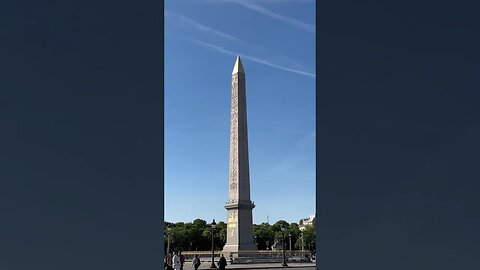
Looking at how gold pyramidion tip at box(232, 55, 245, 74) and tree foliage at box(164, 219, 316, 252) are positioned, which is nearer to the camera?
gold pyramidion tip at box(232, 55, 245, 74)

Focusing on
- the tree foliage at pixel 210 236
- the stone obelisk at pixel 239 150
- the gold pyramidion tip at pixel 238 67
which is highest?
the gold pyramidion tip at pixel 238 67

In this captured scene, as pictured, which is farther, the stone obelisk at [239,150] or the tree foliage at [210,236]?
the tree foliage at [210,236]

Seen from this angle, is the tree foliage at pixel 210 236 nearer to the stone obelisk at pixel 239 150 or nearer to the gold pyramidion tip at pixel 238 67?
the stone obelisk at pixel 239 150

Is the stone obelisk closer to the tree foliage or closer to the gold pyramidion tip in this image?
the gold pyramidion tip

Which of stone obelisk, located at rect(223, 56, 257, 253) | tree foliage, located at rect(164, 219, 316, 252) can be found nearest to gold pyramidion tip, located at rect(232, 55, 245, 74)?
stone obelisk, located at rect(223, 56, 257, 253)

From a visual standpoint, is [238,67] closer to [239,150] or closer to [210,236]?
[239,150]

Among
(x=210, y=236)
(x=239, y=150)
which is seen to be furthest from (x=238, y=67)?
(x=210, y=236)

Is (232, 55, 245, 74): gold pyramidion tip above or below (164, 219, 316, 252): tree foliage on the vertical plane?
above

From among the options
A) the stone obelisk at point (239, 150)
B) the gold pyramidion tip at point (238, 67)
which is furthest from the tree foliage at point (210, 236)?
the gold pyramidion tip at point (238, 67)

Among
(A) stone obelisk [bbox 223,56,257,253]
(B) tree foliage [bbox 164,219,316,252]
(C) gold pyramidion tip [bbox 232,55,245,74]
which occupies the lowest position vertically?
(B) tree foliage [bbox 164,219,316,252]
